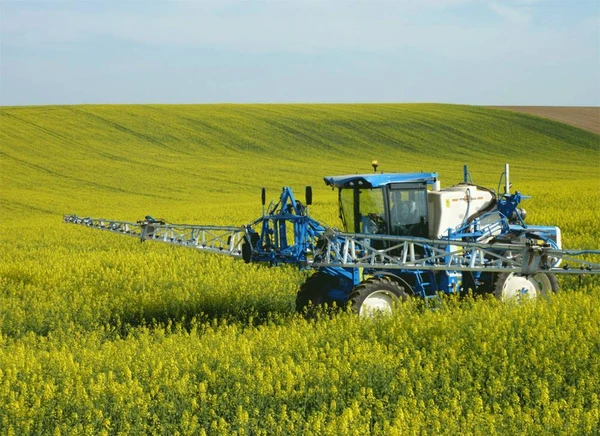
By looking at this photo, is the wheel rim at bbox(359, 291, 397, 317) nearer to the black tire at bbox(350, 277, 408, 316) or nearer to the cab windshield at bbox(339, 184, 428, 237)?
the black tire at bbox(350, 277, 408, 316)

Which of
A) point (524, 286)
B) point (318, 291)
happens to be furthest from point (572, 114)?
point (318, 291)

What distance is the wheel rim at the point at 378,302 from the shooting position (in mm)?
11386

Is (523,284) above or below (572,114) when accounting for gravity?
below

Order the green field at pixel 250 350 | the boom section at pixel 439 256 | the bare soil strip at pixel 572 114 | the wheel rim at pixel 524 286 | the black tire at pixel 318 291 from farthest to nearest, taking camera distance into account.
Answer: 1. the bare soil strip at pixel 572 114
2. the black tire at pixel 318 291
3. the wheel rim at pixel 524 286
4. the boom section at pixel 439 256
5. the green field at pixel 250 350

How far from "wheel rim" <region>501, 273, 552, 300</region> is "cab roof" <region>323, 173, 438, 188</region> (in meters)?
1.84

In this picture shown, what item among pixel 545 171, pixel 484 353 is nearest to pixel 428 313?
pixel 484 353

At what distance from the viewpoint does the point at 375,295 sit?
1167cm

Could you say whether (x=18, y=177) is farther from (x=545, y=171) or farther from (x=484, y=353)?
(x=484, y=353)

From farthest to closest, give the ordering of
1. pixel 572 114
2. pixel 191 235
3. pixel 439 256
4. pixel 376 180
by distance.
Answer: pixel 572 114 < pixel 191 235 < pixel 376 180 < pixel 439 256

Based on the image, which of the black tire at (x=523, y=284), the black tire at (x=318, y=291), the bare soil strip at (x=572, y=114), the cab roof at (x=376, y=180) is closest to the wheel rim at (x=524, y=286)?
the black tire at (x=523, y=284)

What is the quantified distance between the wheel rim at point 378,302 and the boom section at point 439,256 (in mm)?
412

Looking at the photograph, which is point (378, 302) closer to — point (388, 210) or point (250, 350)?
point (388, 210)

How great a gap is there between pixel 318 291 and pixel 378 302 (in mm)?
1257

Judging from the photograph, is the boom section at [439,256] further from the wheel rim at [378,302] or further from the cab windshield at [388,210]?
the wheel rim at [378,302]
